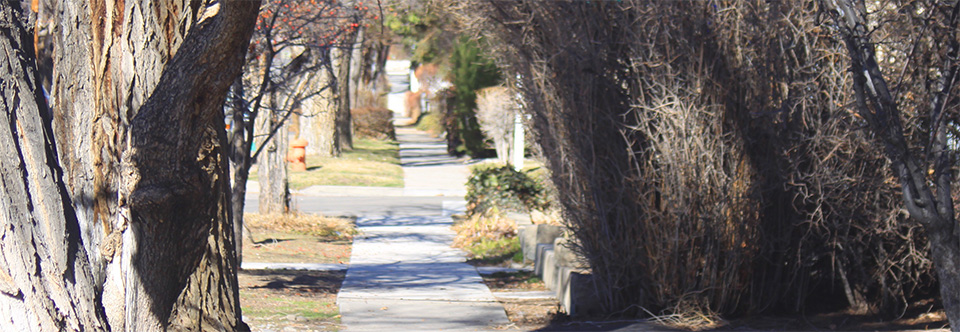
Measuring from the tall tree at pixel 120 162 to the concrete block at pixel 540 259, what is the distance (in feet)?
19.3

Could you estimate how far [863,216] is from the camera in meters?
6.88

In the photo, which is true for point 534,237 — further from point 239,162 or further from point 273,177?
point 273,177

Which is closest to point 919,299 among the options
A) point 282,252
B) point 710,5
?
point 710,5

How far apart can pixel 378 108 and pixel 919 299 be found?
35.4 m

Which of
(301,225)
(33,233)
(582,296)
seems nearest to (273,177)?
(301,225)

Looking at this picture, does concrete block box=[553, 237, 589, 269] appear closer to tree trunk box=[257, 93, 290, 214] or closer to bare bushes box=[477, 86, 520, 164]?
tree trunk box=[257, 93, 290, 214]

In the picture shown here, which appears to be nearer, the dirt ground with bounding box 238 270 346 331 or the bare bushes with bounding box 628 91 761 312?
the bare bushes with bounding box 628 91 761 312

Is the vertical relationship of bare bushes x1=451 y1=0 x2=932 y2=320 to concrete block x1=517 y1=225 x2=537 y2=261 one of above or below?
above

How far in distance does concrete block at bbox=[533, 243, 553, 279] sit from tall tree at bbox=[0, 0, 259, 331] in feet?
19.3

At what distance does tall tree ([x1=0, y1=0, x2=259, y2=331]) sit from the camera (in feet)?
11.7

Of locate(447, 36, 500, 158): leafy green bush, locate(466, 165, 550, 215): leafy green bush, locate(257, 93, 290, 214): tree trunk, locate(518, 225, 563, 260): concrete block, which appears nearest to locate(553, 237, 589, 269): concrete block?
locate(518, 225, 563, 260): concrete block

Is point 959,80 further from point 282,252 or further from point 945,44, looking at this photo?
point 282,252

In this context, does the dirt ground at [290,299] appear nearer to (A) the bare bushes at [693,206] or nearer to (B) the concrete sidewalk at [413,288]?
(B) the concrete sidewalk at [413,288]

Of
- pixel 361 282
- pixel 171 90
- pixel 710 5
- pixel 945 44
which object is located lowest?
pixel 361 282
